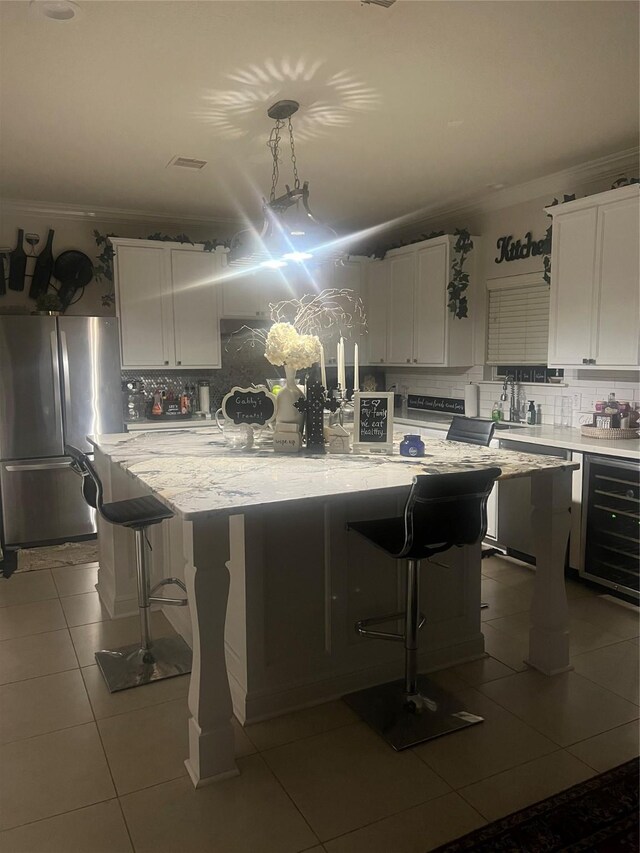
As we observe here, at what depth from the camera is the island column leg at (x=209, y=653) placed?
80.7 inches

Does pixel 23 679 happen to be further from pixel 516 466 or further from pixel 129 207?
pixel 129 207

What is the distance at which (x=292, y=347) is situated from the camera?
2.93 m

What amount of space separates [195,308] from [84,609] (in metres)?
2.88

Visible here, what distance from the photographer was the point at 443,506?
223cm

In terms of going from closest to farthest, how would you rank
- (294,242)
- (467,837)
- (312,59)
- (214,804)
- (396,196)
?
1. (467,837)
2. (214,804)
3. (312,59)
4. (294,242)
5. (396,196)

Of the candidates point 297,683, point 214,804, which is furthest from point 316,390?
point 214,804

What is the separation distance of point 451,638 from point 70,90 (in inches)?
127

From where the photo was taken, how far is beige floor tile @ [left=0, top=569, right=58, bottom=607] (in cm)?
383

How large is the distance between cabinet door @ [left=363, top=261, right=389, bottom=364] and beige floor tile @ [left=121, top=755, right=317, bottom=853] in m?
4.59

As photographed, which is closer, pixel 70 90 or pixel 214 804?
pixel 214 804

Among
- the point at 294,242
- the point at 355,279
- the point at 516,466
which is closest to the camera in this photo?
the point at 516,466

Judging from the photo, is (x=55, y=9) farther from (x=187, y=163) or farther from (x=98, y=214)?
(x=98, y=214)

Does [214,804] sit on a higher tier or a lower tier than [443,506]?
lower

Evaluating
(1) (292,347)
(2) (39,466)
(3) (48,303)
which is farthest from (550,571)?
(3) (48,303)
